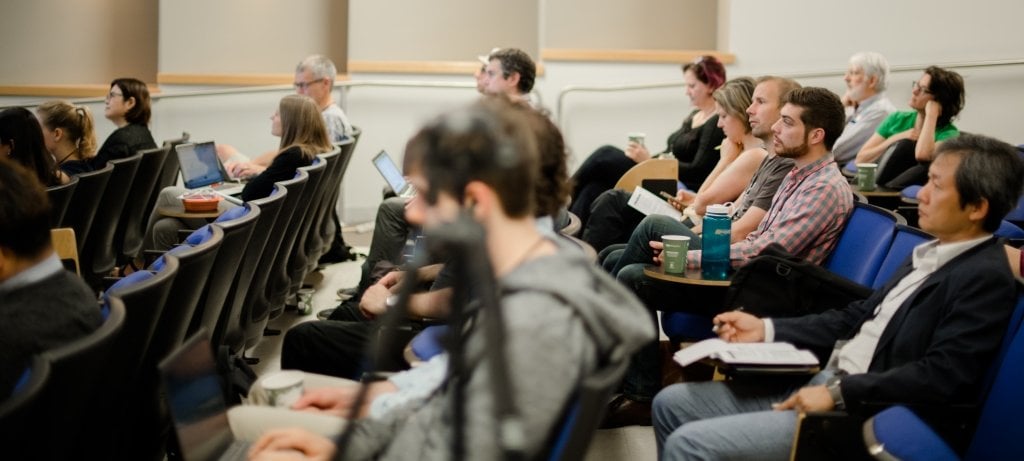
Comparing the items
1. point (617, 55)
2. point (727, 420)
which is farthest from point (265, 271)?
point (617, 55)

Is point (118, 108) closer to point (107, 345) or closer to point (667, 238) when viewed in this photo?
point (667, 238)

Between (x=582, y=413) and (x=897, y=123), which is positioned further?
(x=897, y=123)

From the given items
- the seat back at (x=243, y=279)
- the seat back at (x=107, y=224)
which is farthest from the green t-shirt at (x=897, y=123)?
the seat back at (x=107, y=224)

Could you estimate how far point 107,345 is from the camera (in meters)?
1.82

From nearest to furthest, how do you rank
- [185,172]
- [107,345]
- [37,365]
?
[37,365] → [107,345] → [185,172]

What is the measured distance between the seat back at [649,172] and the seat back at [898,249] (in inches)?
94.0

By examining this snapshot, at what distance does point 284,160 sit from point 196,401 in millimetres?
3240

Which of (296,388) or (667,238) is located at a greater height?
(667,238)

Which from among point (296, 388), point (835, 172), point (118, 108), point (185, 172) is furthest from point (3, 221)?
point (118, 108)

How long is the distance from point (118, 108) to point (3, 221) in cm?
415

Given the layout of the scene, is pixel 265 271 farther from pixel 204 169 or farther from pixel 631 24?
pixel 631 24

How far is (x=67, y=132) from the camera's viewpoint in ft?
18.0

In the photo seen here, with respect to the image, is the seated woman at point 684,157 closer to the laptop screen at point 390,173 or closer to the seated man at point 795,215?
the laptop screen at point 390,173

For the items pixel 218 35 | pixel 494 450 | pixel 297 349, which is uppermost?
pixel 218 35
